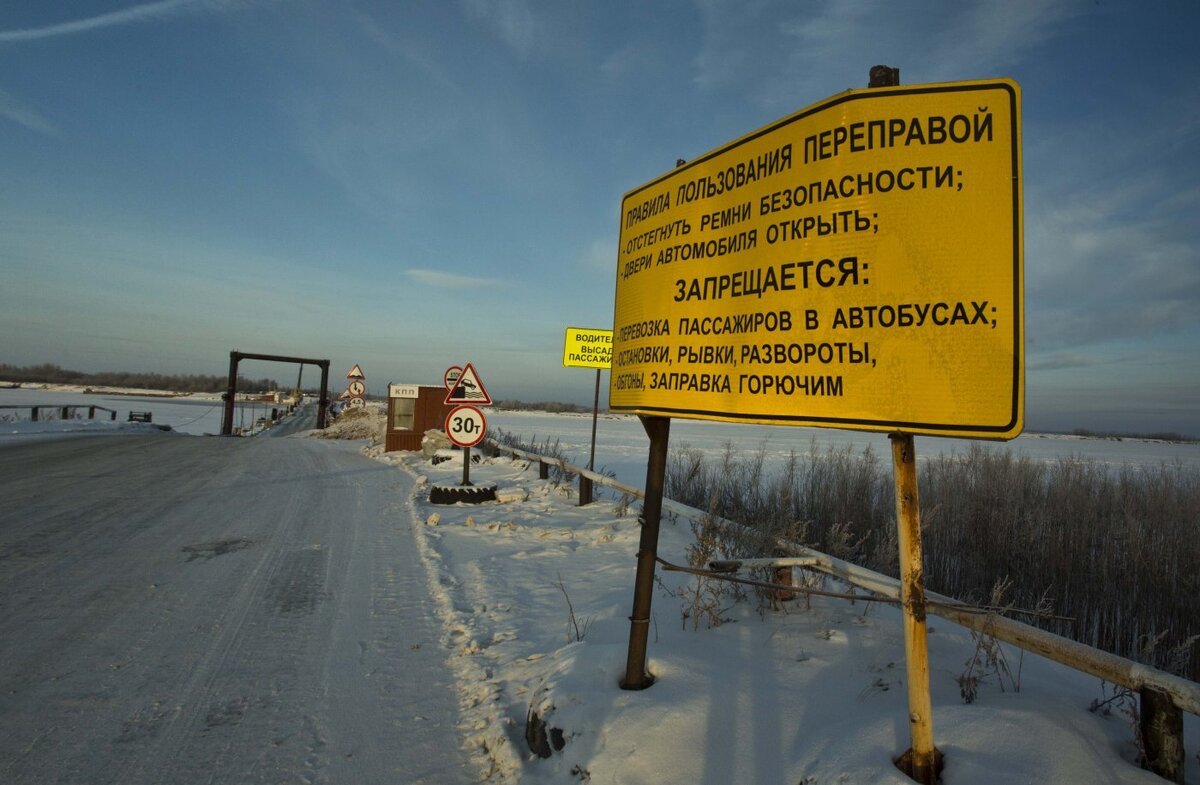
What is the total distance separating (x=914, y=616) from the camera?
2156 mm

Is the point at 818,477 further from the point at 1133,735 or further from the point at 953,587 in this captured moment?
the point at 1133,735

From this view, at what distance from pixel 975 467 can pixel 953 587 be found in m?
6.98

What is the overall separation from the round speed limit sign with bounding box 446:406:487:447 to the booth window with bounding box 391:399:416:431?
9.32 meters

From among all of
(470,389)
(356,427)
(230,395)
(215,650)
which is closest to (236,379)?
(230,395)

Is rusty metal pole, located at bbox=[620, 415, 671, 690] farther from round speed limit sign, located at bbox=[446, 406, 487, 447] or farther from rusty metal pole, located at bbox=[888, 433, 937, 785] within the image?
round speed limit sign, located at bbox=[446, 406, 487, 447]

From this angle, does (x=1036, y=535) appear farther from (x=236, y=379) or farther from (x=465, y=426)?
(x=236, y=379)

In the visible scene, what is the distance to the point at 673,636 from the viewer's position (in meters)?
3.89

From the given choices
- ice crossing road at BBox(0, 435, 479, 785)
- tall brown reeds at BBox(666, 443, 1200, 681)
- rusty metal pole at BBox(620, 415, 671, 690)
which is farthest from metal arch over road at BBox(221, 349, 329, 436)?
rusty metal pole at BBox(620, 415, 671, 690)

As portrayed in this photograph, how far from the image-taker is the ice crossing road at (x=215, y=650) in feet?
9.28

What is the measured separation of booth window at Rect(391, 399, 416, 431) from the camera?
1908 cm

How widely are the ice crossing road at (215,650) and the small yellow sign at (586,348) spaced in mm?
4545

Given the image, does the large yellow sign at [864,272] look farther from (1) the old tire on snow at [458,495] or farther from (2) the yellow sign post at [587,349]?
(2) the yellow sign post at [587,349]

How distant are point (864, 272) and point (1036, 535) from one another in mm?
8034

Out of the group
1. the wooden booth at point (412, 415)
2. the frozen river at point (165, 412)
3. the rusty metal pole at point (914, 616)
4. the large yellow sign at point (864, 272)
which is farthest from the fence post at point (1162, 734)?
the frozen river at point (165, 412)
